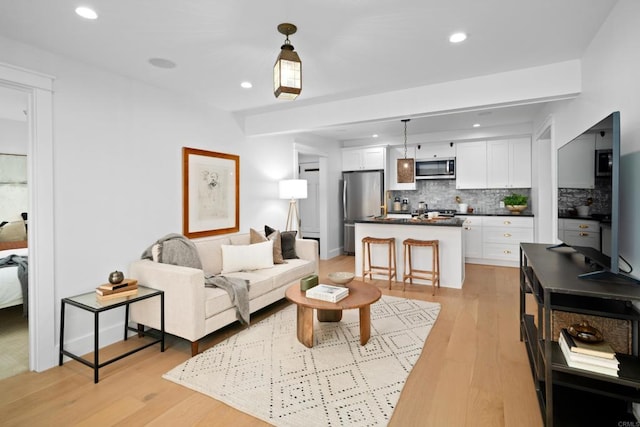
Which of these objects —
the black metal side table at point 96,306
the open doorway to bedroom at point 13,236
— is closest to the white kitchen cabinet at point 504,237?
the black metal side table at point 96,306

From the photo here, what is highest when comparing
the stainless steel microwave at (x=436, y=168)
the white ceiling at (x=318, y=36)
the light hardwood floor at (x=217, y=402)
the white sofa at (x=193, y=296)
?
the white ceiling at (x=318, y=36)

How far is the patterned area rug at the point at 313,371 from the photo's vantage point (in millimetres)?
1989

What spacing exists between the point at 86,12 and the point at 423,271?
438 centimetres

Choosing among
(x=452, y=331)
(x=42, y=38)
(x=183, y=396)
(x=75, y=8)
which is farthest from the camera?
(x=452, y=331)

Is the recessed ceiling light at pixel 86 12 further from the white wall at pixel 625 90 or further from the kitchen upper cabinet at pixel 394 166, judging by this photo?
the kitchen upper cabinet at pixel 394 166

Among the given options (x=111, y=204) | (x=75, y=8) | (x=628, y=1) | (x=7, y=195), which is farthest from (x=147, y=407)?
(x=7, y=195)

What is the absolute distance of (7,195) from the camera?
443 cm

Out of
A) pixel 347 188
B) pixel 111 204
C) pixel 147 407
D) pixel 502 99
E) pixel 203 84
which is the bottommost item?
pixel 147 407

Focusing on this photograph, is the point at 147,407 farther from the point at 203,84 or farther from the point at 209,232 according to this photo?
the point at 203,84

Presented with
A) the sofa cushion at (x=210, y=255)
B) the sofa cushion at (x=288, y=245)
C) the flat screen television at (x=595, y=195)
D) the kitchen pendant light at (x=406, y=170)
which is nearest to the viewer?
the flat screen television at (x=595, y=195)

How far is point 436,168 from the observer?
6.55m

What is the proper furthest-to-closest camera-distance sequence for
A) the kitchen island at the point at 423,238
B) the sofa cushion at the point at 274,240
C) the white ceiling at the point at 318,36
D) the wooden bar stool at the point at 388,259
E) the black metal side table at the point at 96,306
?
1. the wooden bar stool at the point at 388,259
2. the kitchen island at the point at 423,238
3. the sofa cushion at the point at 274,240
4. the black metal side table at the point at 96,306
5. the white ceiling at the point at 318,36

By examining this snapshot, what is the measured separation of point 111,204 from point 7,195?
265cm

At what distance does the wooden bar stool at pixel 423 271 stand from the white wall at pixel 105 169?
301 cm
